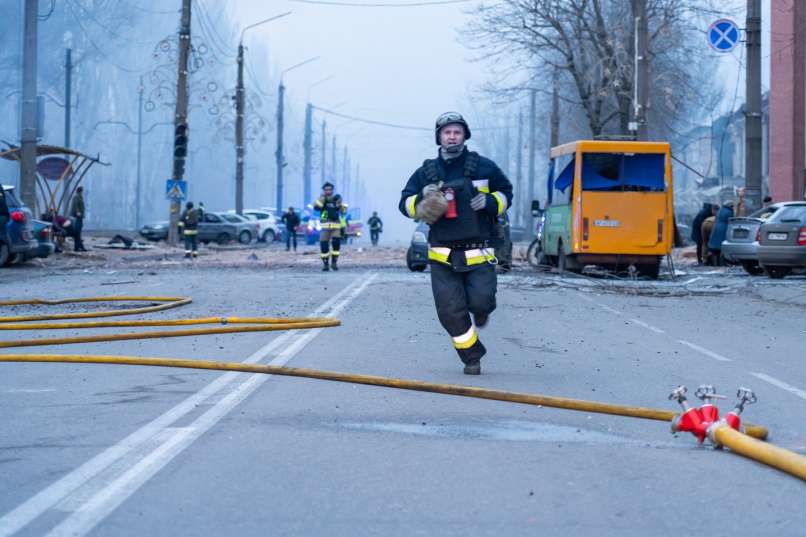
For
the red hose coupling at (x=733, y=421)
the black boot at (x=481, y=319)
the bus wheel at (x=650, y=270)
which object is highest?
the bus wheel at (x=650, y=270)

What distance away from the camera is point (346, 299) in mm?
18453

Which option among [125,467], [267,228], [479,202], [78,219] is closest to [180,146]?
[78,219]

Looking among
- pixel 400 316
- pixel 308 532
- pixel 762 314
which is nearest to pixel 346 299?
pixel 400 316

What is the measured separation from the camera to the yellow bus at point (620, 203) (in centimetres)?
2658

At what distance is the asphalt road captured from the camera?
5.12 m

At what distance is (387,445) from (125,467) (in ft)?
4.52

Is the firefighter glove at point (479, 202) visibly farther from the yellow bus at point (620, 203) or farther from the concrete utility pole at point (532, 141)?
the concrete utility pole at point (532, 141)

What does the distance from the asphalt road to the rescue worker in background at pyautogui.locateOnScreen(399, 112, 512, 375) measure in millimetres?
535

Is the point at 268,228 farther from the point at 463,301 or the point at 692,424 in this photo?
the point at 692,424

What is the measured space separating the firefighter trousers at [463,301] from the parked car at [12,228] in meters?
19.3

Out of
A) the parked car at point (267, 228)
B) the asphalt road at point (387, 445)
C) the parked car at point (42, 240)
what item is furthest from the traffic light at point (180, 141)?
the asphalt road at point (387, 445)

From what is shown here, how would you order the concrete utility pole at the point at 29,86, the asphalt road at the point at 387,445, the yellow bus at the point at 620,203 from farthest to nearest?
the concrete utility pole at the point at 29,86, the yellow bus at the point at 620,203, the asphalt road at the point at 387,445

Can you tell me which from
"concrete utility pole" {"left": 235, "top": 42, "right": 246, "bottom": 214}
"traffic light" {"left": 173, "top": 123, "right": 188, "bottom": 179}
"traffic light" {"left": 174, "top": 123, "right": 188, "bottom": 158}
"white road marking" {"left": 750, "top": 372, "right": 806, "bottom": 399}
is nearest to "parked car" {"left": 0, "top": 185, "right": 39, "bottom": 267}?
Result: "traffic light" {"left": 173, "top": 123, "right": 188, "bottom": 179}

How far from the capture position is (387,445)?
666 cm
